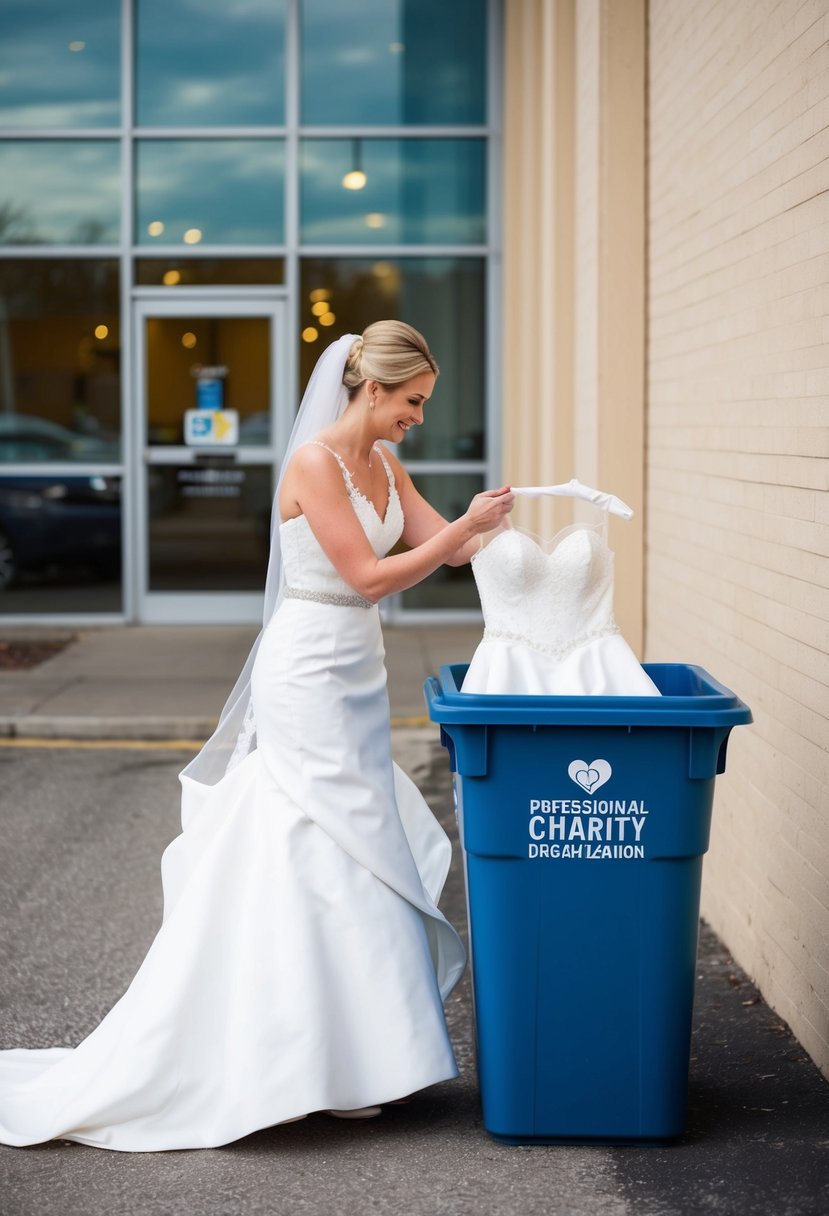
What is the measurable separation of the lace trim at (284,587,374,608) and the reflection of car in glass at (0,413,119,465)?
9268 mm

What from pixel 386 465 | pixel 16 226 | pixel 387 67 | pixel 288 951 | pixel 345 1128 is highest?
pixel 387 67

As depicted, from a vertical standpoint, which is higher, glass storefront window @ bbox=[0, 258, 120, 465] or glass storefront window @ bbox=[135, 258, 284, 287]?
glass storefront window @ bbox=[135, 258, 284, 287]

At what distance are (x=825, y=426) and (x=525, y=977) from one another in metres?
1.66

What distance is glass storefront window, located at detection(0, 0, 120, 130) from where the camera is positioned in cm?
1301

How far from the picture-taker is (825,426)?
418 cm

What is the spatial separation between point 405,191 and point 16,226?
10.7 feet

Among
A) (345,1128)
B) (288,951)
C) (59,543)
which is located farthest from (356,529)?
(59,543)

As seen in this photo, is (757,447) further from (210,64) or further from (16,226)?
(16,226)

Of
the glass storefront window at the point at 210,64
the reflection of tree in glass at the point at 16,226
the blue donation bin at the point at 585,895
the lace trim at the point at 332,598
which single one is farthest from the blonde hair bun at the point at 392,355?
the reflection of tree in glass at the point at 16,226

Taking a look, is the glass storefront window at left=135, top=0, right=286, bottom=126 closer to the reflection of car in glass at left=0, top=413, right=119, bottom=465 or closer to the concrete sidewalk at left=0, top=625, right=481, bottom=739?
the reflection of car in glass at left=0, top=413, right=119, bottom=465

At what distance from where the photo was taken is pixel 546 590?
3.98 metres

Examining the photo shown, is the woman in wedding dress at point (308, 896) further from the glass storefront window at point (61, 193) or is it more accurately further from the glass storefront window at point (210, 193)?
the glass storefront window at point (61, 193)

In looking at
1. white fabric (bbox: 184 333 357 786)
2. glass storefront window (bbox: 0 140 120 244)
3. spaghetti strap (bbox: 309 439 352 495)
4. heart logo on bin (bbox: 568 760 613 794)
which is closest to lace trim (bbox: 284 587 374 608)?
white fabric (bbox: 184 333 357 786)

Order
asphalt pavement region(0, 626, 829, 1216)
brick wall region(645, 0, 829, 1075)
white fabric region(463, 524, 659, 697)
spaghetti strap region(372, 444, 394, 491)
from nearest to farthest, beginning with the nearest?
asphalt pavement region(0, 626, 829, 1216)
white fabric region(463, 524, 659, 697)
spaghetti strap region(372, 444, 394, 491)
brick wall region(645, 0, 829, 1075)
